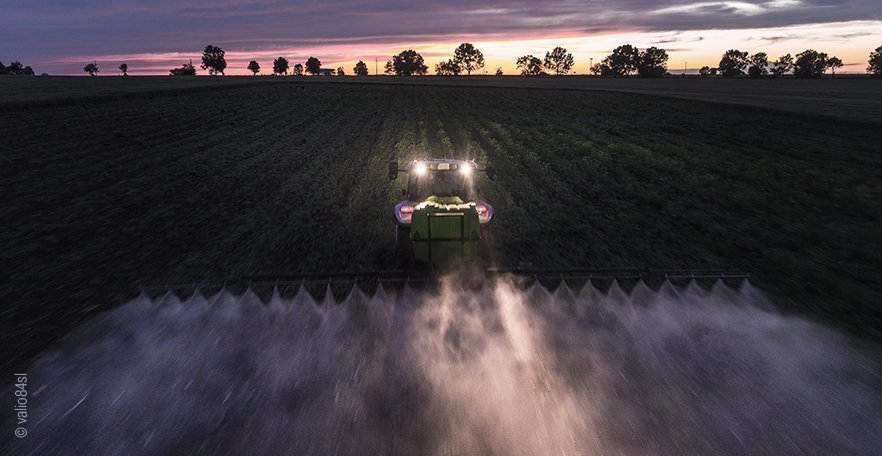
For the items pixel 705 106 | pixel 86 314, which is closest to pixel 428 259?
pixel 86 314

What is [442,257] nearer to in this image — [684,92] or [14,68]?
[684,92]

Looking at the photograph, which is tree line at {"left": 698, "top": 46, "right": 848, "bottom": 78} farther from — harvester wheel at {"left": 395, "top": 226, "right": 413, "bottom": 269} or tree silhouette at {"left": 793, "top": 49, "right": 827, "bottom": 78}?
harvester wheel at {"left": 395, "top": 226, "right": 413, "bottom": 269}

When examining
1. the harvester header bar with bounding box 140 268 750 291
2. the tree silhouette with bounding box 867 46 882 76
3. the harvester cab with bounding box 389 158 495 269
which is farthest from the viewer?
the tree silhouette with bounding box 867 46 882 76

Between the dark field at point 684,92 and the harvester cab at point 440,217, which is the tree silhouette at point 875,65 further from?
the harvester cab at point 440,217

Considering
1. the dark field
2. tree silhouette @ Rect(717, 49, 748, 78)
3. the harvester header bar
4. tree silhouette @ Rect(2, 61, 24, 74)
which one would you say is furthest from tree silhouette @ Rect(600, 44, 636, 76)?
tree silhouette @ Rect(2, 61, 24, 74)

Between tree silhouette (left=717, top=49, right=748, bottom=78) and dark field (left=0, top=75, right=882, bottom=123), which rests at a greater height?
tree silhouette (left=717, top=49, right=748, bottom=78)

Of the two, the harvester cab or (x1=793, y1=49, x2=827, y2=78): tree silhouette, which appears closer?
the harvester cab

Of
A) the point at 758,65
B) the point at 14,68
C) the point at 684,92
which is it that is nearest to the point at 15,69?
the point at 14,68
